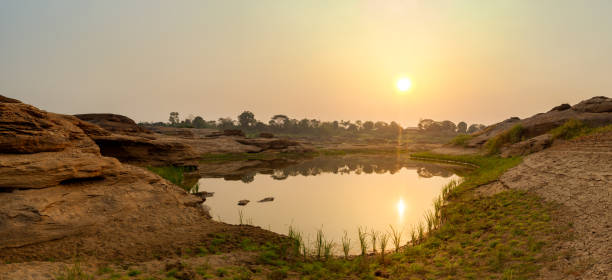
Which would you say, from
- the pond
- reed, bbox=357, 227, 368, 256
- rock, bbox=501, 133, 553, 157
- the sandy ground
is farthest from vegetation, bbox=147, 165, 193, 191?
rock, bbox=501, 133, 553, 157

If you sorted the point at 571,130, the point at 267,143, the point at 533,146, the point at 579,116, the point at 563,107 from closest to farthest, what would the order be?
the point at 571,130 < the point at 533,146 < the point at 579,116 < the point at 563,107 < the point at 267,143

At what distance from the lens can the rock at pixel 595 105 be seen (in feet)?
143

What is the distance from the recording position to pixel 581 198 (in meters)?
13.1

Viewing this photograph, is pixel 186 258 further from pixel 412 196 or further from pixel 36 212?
pixel 412 196

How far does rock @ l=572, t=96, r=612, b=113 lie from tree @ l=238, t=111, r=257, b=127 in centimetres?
16032

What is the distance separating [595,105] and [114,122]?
72.9m

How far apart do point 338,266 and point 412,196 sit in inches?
650

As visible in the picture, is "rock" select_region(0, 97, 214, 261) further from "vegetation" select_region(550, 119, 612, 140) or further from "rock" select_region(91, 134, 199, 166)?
"vegetation" select_region(550, 119, 612, 140)

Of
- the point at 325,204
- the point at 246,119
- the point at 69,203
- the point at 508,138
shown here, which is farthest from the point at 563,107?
the point at 246,119

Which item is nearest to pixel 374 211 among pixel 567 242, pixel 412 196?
pixel 412 196

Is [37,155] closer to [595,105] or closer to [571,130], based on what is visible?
[571,130]

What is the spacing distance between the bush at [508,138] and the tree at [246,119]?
152 metres

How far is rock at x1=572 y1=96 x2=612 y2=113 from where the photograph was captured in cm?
4353

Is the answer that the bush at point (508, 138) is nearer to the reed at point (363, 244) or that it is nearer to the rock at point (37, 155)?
the reed at point (363, 244)
